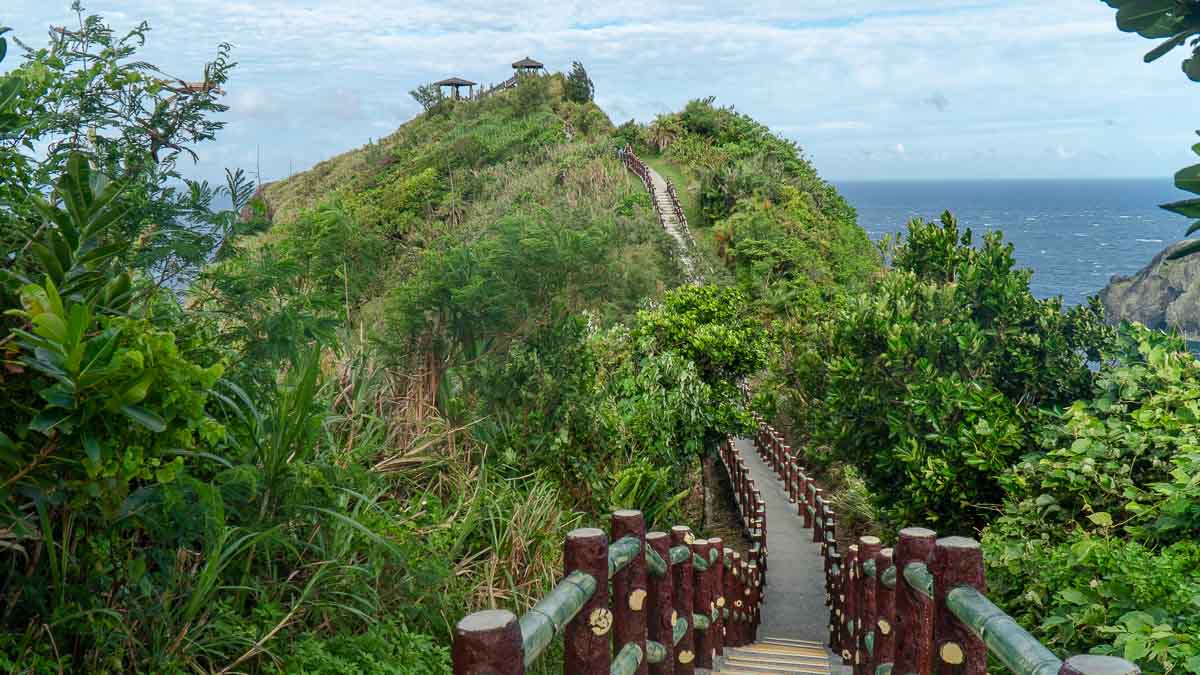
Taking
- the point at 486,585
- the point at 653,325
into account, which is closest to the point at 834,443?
the point at 653,325

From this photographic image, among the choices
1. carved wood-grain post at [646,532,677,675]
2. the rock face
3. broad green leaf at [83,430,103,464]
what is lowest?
the rock face

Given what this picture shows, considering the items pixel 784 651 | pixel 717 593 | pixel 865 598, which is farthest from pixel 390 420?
pixel 784 651

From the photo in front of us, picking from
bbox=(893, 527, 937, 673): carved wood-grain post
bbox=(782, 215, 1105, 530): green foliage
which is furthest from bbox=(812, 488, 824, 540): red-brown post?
bbox=(893, 527, 937, 673): carved wood-grain post

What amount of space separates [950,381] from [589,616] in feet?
18.3

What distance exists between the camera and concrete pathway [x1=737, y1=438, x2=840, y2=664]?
425 inches

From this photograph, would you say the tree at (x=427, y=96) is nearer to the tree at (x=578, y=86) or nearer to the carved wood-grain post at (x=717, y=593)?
the tree at (x=578, y=86)

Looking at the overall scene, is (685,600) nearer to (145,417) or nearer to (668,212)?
(145,417)

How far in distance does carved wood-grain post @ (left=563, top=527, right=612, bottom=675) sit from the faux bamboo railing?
3.48ft

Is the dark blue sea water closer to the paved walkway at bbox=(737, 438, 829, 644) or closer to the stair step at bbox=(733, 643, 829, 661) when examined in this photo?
the paved walkway at bbox=(737, 438, 829, 644)

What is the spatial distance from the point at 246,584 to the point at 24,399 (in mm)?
1188

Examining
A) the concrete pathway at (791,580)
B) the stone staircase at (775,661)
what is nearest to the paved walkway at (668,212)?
the concrete pathway at (791,580)

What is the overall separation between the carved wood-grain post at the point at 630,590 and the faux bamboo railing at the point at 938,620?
985 mm

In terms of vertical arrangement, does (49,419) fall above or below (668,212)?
above

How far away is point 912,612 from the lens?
12.0ft
